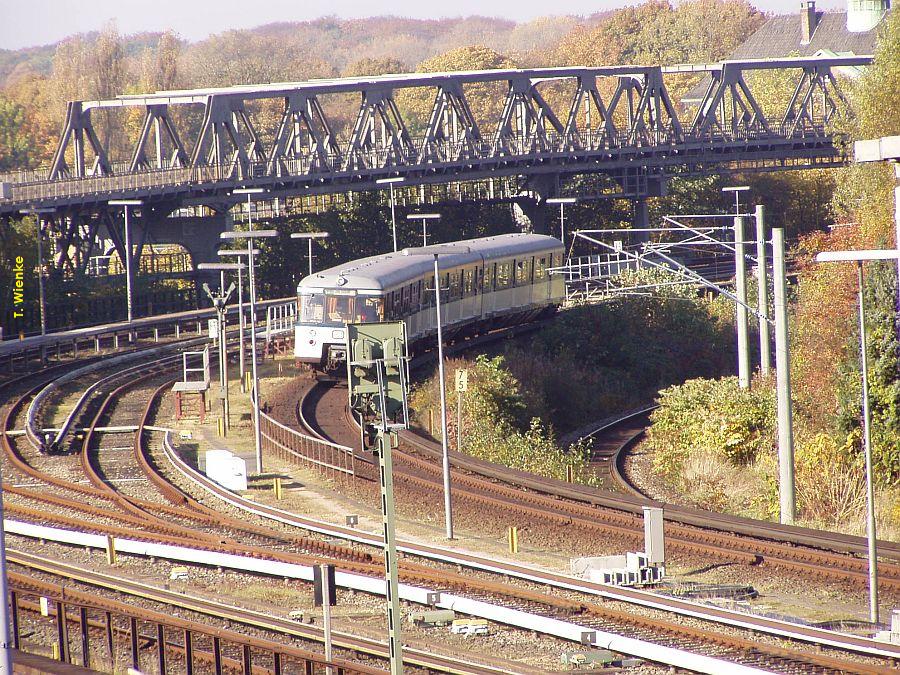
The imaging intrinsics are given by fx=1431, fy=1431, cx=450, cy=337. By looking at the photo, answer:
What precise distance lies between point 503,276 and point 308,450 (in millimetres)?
17518

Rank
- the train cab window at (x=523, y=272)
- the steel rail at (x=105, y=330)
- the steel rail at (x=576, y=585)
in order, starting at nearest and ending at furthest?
the steel rail at (x=576, y=585), the train cab window at (x=523, y=272), the steel rail at (x=105, y=330)

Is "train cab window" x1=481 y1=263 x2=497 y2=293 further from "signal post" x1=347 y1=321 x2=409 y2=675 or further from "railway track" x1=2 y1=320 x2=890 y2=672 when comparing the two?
"signal post" x1=347 y1=321 x2=409 y2=675

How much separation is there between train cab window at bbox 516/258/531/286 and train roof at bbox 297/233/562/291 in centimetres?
35

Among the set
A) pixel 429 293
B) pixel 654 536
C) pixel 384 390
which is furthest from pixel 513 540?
pixel 429 293

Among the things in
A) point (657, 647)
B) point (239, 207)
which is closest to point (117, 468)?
point (657, 647)

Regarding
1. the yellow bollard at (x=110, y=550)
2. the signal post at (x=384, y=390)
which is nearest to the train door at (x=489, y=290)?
→ the yellow bollard at (x=110, y=550)

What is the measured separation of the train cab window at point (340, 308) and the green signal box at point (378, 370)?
2414 centimetres

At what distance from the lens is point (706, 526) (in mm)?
23266

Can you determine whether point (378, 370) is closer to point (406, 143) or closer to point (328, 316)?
point (328, 316)

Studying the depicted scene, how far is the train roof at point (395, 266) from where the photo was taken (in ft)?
121

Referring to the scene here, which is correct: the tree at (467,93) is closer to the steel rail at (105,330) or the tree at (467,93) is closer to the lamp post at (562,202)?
the lamp post at (562,202)

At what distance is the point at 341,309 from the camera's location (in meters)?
36.8

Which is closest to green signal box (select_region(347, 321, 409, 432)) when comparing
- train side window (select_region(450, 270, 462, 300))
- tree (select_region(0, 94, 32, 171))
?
train side window (select_region(450, 270, 462, 300))

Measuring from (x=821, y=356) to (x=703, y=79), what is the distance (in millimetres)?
97265
